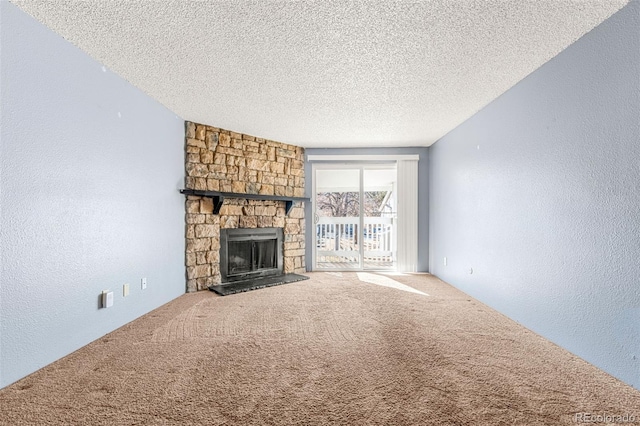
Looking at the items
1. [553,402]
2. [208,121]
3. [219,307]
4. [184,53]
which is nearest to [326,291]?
[219,307]

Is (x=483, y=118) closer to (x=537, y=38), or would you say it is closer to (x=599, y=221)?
(x=537, y=38)

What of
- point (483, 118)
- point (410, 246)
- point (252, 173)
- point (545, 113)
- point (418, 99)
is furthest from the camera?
point (410, 246)

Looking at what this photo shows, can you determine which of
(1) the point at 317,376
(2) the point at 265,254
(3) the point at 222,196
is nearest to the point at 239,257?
(2) the point at 265,254

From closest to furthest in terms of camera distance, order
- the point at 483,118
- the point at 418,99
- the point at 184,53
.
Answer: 1. the point at 184,53
2. the point at 418,99
3. the point at 483,118

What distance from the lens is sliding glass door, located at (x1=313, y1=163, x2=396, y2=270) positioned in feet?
15.7

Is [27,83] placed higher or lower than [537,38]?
lower

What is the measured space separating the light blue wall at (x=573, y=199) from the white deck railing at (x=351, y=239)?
8.26 feet

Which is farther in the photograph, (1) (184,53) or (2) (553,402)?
(1) (184,53)

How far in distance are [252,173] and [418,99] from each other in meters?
2.44

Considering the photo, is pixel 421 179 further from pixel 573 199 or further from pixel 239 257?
pixel 239 257

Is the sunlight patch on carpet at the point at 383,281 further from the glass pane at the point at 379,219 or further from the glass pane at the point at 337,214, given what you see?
the glass pane at the point at 379,219

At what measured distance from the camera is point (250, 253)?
4082 millimetres

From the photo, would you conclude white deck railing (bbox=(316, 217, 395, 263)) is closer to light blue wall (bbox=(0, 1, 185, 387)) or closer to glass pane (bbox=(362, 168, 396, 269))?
glass pane (bbox=(362, 168, 396, 269))

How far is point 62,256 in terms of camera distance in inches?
72.9
